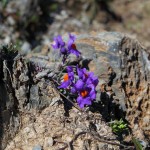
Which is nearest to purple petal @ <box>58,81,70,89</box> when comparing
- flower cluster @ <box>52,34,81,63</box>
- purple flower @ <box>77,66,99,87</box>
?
purple flower @ <box>77,66,99,87</box>

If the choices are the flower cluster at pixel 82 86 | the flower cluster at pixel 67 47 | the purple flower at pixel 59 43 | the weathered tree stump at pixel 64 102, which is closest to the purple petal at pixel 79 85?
the flower cluster at pixel 82 86

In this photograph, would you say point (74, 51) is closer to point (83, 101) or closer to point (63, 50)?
point (63, 50)

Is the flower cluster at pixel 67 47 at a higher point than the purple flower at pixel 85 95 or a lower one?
higher

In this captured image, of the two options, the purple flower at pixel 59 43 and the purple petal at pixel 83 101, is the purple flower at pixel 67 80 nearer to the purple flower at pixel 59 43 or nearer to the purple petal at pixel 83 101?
the purple petal at pixel 83 101

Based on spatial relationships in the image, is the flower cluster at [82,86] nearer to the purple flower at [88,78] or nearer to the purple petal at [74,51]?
the purple flower at [88,78]

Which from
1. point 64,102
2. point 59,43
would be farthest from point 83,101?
point 59,43

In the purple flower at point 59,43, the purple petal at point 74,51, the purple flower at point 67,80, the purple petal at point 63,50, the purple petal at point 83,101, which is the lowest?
the purple petal at point 83,101

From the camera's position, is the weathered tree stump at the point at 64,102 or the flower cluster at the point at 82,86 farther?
the flower cluster at the point at 82,86

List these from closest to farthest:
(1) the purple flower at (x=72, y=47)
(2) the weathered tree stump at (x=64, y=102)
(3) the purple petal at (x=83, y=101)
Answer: (2) the weathered tree stump at (x=64, y=102) → (3) the purple petal at (x=83, y=101) → (1) the purple flower at (x=72, y=47)

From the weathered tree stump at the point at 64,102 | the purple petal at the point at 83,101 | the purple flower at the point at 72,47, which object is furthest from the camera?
the purple flower at the point at 72,47

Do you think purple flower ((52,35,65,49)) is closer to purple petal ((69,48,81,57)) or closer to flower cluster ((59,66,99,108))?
purple petal ((69,48,81,57))
